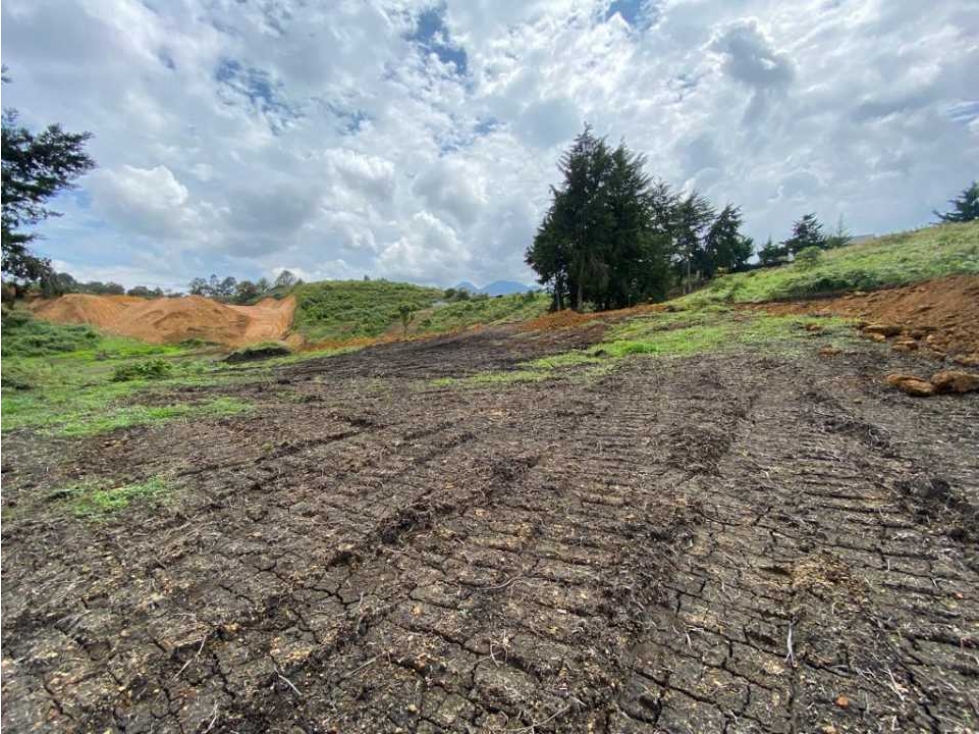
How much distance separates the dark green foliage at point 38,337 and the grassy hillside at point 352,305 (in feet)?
36.4

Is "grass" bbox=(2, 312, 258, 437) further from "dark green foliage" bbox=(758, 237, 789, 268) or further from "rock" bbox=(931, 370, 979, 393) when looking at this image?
"dark green foliage" bbox=(758, 237, 789, 268)

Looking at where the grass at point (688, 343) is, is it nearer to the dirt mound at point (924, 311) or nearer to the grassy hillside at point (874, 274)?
the dirt mound at point (924, 311)

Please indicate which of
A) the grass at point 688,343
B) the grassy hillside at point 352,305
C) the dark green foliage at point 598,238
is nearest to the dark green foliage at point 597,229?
the dark green foliage at point 598,238

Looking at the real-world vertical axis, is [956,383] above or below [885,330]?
below

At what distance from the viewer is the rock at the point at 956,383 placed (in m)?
3.99

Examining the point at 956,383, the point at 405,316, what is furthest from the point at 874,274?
the point at 405,316

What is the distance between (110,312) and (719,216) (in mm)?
47716

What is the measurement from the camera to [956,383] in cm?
401

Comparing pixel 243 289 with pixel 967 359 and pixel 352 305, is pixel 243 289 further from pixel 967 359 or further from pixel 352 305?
pixel 967 359

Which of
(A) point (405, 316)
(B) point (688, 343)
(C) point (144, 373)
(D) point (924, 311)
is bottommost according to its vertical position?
(B) point (688, 343)

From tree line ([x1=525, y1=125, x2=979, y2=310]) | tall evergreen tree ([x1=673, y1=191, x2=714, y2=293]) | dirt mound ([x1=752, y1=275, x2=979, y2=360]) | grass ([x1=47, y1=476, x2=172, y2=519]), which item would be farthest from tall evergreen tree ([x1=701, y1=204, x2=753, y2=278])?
grass ([x1=47, y1=476, x2=172, y2=519])

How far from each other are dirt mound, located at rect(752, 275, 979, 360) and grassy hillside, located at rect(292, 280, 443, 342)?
22.9m

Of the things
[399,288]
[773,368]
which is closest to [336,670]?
[773,368]

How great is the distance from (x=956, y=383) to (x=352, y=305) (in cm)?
3355
